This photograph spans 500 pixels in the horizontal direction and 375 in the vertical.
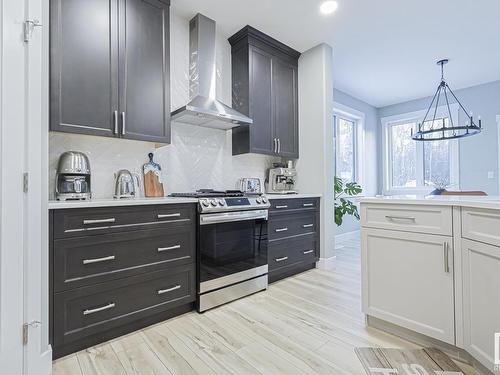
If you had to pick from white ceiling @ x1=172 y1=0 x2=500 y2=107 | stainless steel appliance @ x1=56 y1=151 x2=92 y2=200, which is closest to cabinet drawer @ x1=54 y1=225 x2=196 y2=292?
stainless steel appliance @ x1=56 y1=151 x2=92 y2=200

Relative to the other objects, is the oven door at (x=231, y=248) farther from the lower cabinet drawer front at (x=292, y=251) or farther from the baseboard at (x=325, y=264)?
the baseboard at (x=325, y=264)

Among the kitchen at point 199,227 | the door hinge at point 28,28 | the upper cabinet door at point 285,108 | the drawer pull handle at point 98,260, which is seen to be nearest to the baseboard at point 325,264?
the kitchen at point 199,227

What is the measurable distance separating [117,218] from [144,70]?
50.1 inches

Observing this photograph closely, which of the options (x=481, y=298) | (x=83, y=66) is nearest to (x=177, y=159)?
(x=83, y=66)

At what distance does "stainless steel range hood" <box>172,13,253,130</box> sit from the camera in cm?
260

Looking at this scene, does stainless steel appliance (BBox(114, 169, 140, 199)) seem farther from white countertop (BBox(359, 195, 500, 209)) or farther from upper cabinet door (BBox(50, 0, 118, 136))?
white countertop (BBox(359, 195, 500, 209))

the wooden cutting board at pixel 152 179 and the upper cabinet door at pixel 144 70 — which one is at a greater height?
the upper cabinet door at pixel 144 70

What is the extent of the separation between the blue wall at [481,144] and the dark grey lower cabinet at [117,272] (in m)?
5.02

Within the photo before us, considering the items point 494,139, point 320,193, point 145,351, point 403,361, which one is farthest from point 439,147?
point 145,351

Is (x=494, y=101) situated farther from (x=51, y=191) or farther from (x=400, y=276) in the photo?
(x=51, y=191)

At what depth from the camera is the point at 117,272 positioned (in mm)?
1698

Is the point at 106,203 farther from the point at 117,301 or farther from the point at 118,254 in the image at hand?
the point at 117,301

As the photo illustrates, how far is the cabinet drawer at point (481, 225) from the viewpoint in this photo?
1.22 m

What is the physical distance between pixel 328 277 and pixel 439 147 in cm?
394
